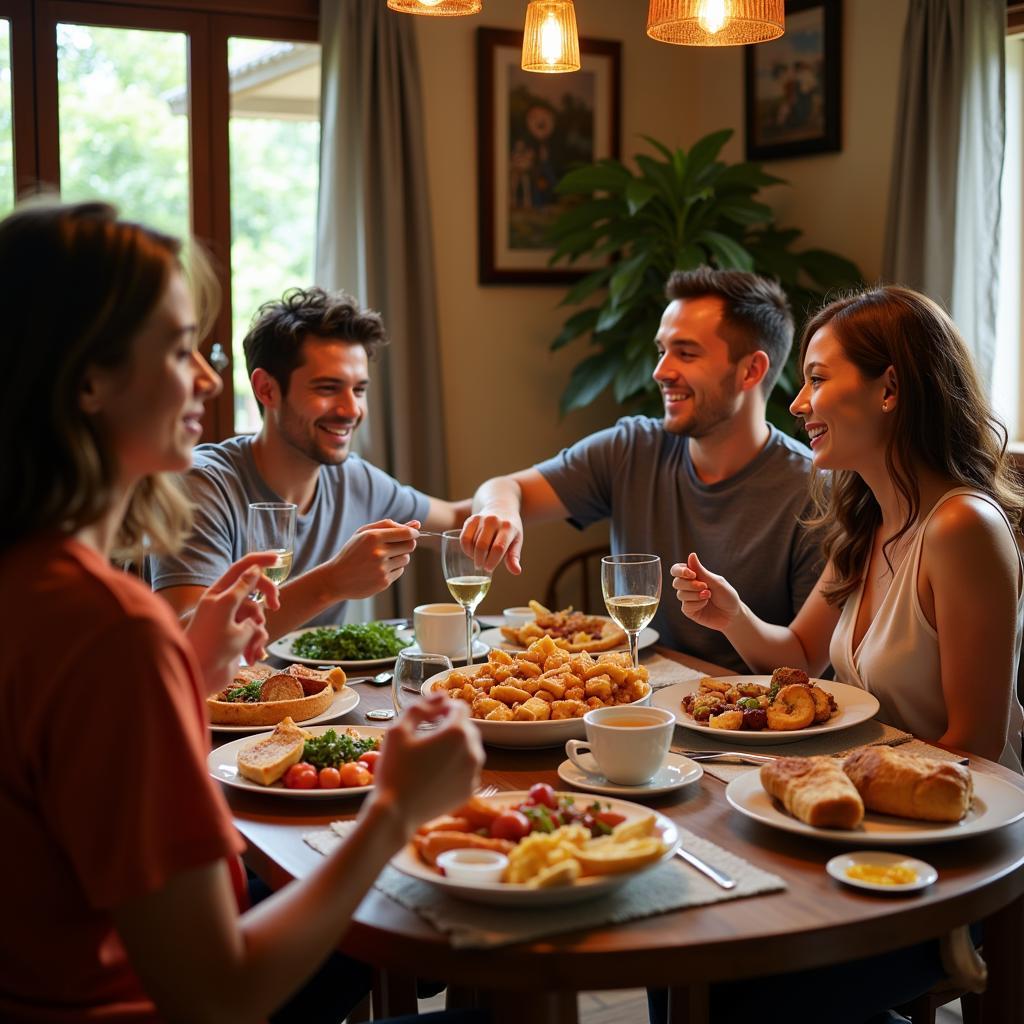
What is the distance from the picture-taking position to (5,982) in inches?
42.6

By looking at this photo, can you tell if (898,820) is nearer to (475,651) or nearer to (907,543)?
(907,543)

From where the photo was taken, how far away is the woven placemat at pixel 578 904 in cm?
117

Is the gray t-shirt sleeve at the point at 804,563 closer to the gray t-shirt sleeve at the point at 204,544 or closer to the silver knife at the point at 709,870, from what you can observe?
the gray t-shirt sleeve at the point at 204,544

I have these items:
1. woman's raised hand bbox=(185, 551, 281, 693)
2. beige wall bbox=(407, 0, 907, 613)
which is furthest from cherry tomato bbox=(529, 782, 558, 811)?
beige wall bbox=(407, 0, 907, 613)

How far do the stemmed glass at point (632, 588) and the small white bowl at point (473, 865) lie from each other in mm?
667

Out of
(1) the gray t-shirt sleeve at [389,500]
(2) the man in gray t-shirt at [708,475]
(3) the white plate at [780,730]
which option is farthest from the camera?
(1) the gray t-shirt sleeve at [389,500]

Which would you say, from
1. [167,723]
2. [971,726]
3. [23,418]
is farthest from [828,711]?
[23,418]

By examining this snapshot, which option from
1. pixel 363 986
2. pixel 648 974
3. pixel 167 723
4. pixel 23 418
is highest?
pixel 23 418

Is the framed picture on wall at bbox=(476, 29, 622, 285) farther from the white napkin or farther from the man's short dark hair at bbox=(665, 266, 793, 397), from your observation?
the white napkin

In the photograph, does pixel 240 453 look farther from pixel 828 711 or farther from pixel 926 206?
pixel 926 206

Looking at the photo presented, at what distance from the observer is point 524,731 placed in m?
1.70

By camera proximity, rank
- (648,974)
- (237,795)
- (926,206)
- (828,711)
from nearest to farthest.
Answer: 1. (648,974)
2. (237,795)
3. (828,711)
4. (926,206)

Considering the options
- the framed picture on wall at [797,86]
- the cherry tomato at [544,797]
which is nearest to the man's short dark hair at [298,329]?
the cherry tomato at [544,797]

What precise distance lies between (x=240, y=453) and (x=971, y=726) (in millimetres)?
1701
